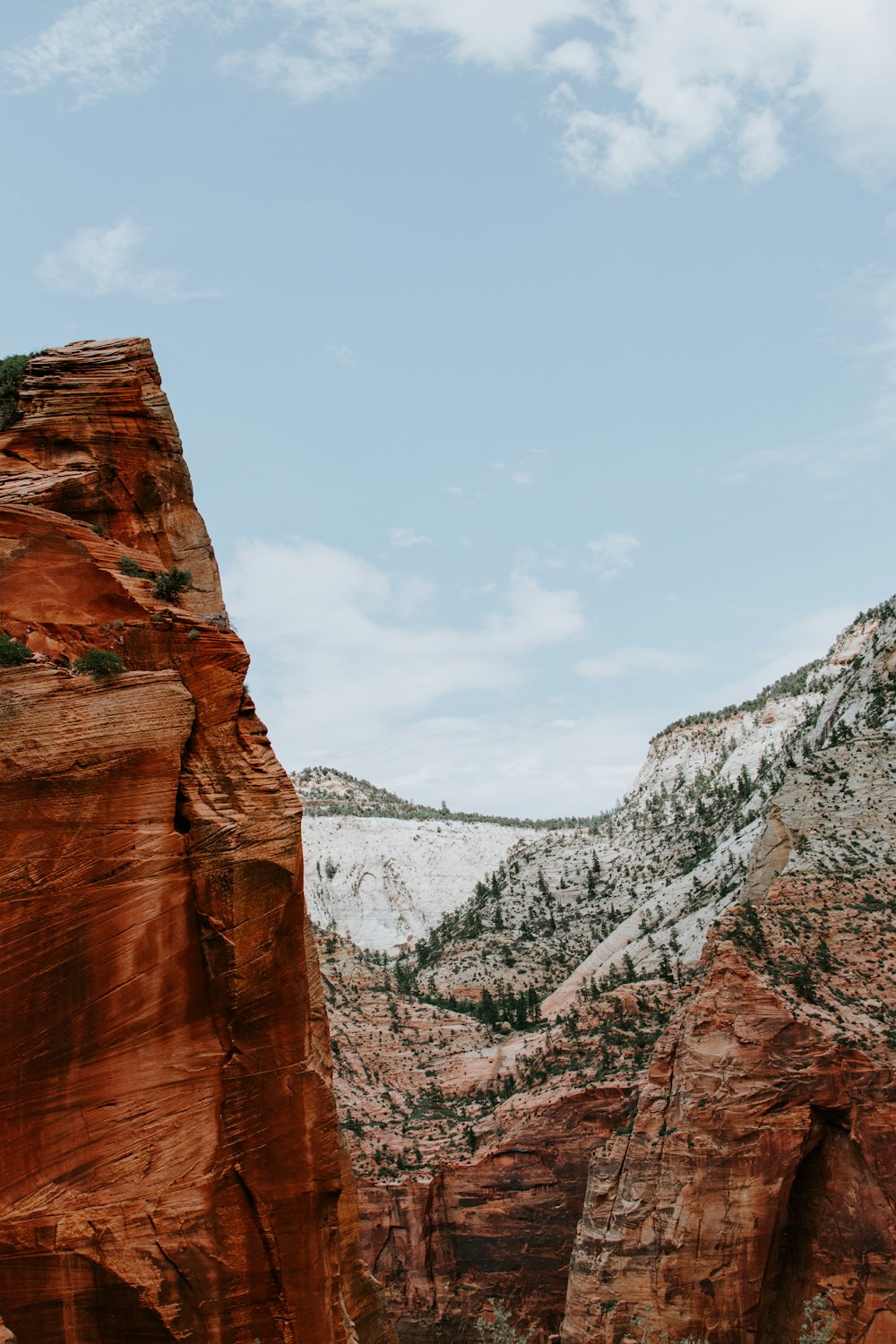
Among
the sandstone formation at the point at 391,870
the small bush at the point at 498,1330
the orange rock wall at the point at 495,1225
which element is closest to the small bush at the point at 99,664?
the small bush at the point at 498,1330

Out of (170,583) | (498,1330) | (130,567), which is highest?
(130,567)

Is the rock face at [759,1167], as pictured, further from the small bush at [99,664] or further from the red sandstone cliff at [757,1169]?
the small bush at [99,664]

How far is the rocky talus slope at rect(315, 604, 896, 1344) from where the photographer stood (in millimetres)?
45562

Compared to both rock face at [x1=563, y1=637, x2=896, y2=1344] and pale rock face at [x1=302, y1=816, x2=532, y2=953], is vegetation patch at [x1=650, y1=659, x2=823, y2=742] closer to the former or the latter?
pale rock face at [x1=302, y1=816, x2=532, y2=953]

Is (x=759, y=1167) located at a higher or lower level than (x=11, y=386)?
lower

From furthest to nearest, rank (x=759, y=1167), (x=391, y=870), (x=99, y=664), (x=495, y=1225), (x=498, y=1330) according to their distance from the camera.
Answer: (x=391, y=870), (x=495, y=1225), (x=498, y=1330), (x=759, y=1167), (x=99, y=664)

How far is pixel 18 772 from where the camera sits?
16688 millimetres

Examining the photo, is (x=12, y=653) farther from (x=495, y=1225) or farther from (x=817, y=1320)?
(x=495, y=1225)

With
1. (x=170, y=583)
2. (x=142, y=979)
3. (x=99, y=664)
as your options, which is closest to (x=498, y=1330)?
(x=142, y=979)

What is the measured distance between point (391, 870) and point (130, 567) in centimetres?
13001

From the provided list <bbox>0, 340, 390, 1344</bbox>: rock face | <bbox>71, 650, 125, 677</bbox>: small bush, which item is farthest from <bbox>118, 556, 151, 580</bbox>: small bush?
<bbox>71, 650, 125, 677</bbox>: small bush

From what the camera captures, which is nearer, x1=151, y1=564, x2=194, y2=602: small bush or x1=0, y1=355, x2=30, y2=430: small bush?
x1=151, y1=564, x2=194, y2=602: small bush

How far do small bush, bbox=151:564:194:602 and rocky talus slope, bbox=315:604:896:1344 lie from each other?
35351mm

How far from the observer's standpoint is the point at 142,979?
17.2m
